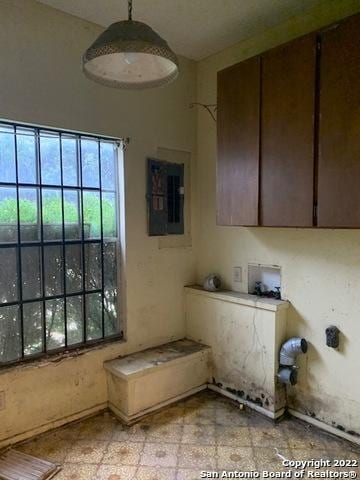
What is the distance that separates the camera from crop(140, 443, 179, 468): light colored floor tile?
185cm

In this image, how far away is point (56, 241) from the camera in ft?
7.35

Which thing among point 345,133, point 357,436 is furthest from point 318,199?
point 357,436

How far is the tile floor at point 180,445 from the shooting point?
71.2 inches

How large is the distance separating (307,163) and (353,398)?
4.73 ft

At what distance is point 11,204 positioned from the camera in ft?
6.72

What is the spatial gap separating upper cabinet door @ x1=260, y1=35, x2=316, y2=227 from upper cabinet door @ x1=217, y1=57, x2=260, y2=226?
0.19 feet

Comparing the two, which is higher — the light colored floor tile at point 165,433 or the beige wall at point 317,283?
the beige wall at point 317,283

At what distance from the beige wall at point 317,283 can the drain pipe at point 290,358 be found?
9cm

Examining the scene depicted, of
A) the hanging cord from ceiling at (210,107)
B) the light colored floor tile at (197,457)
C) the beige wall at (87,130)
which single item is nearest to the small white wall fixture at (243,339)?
the beige wall at (87,130)

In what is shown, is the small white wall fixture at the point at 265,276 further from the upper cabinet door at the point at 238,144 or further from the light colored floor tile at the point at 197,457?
the light colored floor tile at the point at 197,457

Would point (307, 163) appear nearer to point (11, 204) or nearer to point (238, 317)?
point (238, 317)

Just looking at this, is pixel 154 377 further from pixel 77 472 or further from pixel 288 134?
pixel 288 134

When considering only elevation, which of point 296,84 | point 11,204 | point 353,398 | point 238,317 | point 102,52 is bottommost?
point 353,398

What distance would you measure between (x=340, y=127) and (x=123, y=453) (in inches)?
83.7
